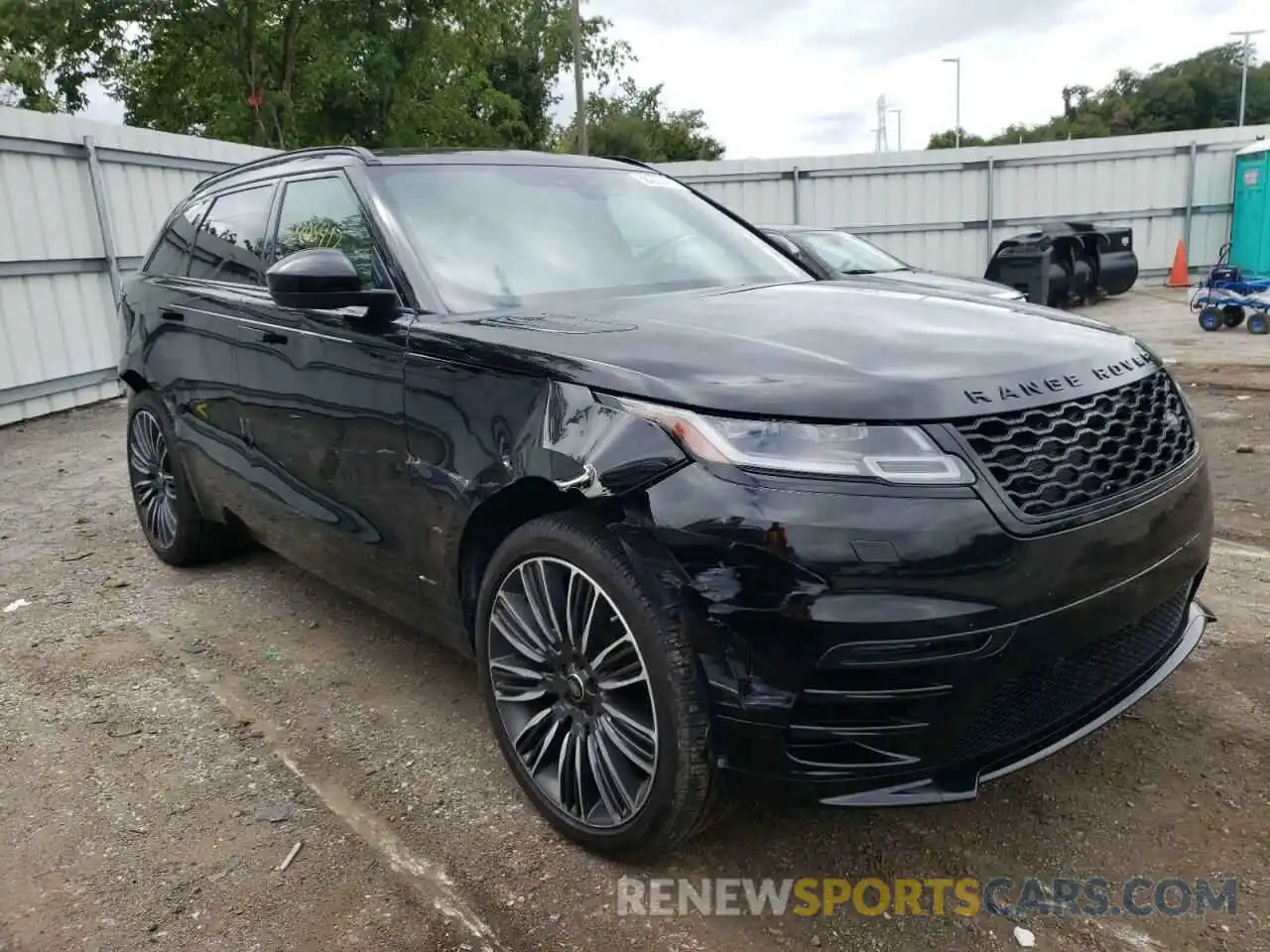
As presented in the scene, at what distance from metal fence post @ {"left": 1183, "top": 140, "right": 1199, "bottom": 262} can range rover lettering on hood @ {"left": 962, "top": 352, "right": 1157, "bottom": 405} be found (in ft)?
58.4

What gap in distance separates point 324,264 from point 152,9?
20.9 meters

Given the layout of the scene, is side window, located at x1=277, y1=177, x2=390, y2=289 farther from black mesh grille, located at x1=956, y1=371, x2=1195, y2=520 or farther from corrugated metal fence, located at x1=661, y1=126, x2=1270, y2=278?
corrugated metal fence, located at x1=661, y1=126, x2=1270, y2=278

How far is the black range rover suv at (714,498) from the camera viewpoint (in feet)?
6.26

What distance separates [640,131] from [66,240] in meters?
42.8

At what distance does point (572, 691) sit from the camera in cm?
238

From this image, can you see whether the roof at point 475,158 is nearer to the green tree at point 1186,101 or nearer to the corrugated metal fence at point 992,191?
the corrugated metal fence at point 992,191

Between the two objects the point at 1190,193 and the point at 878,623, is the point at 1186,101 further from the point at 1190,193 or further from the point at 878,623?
the point at 878,623

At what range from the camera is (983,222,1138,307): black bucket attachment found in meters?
13.6

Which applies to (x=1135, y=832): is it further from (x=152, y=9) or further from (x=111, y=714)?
(x=152, y=9)

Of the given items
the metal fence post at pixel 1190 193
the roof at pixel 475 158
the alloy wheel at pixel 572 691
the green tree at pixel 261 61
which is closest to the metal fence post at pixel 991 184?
the metal fence post at pixel 1190 193

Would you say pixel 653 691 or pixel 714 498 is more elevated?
pixel 714 498

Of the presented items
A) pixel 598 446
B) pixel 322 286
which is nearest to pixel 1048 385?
pixel 598 446

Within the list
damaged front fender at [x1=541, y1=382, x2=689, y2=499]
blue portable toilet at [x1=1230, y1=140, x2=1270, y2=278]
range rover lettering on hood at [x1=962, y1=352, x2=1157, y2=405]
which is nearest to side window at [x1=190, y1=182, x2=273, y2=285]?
damaged front fender at [x1=541, y1=382, x2=689, y2=499]

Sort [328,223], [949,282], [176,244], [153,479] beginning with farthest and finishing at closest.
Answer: [949,282] < [153,479] < [176,244] < [328,223]
